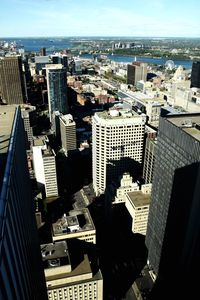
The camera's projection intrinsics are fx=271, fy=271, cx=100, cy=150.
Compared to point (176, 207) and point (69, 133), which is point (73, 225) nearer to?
point (176, 207)

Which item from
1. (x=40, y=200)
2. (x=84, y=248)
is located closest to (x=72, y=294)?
(x=84, y=248)

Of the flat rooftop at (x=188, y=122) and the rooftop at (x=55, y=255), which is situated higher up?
the flat rooftop at (x=188, y=122)

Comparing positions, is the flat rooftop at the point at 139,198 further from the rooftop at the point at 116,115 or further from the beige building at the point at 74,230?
the rooftop at the point at 116,115

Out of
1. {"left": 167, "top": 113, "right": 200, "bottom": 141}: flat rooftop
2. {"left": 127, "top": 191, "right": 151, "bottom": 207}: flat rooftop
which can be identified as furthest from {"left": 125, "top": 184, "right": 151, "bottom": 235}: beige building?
{"left": 167, "top": 113, "right": 200, "bottom": 141}: flat rooftop

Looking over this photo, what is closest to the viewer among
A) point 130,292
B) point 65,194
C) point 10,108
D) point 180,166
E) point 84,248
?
point 10,108

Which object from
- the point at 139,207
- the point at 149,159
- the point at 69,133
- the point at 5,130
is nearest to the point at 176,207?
the point at 139,207

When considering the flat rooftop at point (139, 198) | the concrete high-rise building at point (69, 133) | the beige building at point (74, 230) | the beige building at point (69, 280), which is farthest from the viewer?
the concrete high-rise building at point (69, 133)

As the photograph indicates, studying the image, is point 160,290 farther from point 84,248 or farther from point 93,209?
point 93,209

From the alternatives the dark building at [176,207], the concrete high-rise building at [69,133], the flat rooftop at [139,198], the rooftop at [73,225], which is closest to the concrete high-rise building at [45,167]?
the concrete high-rise building at [69,133]

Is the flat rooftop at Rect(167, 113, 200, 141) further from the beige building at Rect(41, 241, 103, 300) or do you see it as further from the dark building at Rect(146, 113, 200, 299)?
the beige building at Rect(41, 241, 103, 300)
